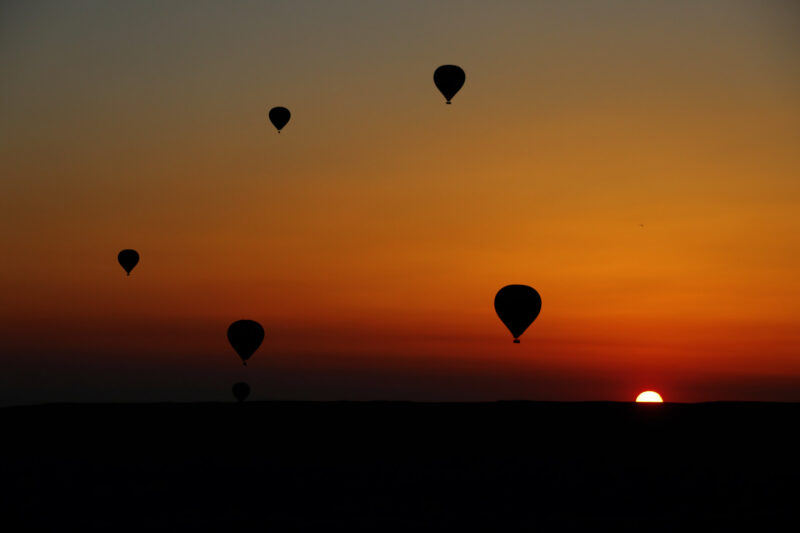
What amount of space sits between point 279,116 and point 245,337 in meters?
9.79

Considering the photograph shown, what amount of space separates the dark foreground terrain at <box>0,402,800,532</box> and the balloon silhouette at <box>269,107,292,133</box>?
40.1 feet

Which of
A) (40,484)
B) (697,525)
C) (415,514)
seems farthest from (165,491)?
(697,525)

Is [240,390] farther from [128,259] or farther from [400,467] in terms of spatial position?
[400,467]

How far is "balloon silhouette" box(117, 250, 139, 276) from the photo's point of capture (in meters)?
55.3

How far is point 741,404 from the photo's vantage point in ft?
138

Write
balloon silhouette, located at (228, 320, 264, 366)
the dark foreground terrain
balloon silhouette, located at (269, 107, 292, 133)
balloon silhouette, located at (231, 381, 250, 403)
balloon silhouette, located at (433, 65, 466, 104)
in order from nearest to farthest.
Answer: the dark foreground terrain → balloon silhouette, located at (433, 65, 466, 104) → balloon silhouette, located at (269, 107, 292, 133) → balloon silhouette, located at (228, 320, 264, 366) → balloon silhouette, located at (231, 381, 250, 403)

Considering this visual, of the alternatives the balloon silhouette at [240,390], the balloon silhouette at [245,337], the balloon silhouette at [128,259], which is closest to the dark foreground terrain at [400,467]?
the balloon silhouette at [245,337]

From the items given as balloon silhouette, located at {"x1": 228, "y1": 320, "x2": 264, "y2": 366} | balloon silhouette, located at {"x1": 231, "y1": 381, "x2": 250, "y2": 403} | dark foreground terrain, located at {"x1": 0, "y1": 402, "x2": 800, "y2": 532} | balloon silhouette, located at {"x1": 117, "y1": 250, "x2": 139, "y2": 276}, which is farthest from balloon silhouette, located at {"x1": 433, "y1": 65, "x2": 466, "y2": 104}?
balloon silhouette, located at {"x1": 231, "y1": 381, "x2": 250, "y2": 403}

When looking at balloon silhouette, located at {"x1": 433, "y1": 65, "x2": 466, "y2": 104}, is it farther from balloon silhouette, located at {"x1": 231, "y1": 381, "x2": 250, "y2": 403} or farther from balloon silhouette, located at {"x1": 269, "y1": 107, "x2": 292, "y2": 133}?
balloon silhouette, located at {"x1": 231, "y1": 381, "x2": 250, "y2": 403}

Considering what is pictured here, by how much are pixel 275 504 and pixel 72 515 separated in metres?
3.57

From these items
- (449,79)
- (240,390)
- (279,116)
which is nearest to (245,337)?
(279,116)

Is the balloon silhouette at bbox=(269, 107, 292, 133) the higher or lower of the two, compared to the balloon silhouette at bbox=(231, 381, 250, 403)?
lower

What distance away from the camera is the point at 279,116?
5141cm

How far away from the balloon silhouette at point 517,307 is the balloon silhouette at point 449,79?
7.77m
